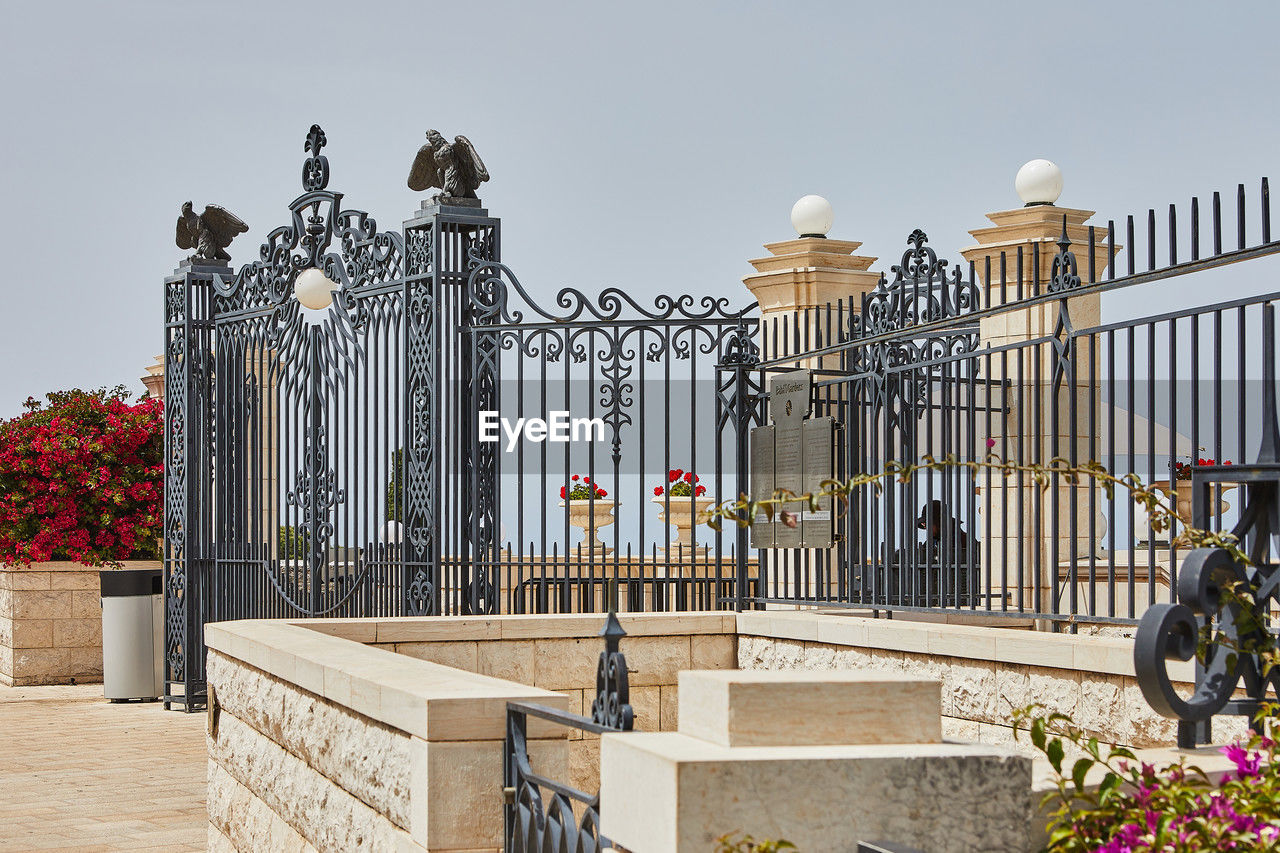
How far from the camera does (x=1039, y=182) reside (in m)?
12.5

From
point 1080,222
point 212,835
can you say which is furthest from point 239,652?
point 1080,222

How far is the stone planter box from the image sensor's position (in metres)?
16.6

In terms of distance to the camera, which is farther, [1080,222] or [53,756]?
[1080,222]

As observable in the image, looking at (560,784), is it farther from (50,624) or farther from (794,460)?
(50,624)

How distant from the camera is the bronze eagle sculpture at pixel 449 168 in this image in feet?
37.9

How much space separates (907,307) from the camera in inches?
348

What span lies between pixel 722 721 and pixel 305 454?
10081 millimetres

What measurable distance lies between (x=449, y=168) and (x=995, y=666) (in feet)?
20.3

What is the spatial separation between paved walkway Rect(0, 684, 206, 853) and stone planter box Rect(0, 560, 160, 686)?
1399mm

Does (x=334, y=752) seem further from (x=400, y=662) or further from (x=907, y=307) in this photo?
(x=907, y=307)

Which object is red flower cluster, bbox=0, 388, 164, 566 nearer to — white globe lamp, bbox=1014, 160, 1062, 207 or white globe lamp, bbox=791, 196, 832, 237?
white globe lamp, bbox=791, 196, 832, 237

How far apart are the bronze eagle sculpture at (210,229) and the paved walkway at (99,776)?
14.2ft

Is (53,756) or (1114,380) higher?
(1114,380)

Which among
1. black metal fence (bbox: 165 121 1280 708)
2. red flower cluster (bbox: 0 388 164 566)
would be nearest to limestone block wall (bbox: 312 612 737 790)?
black metal fence (bbox: 165 121 1280 708)
